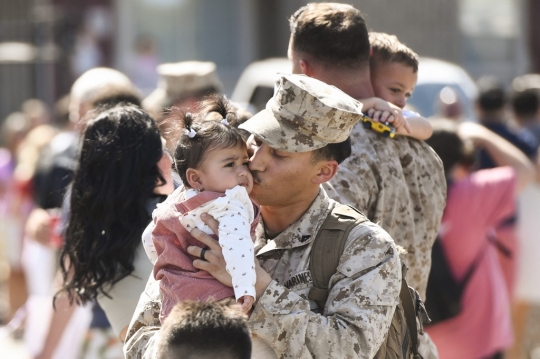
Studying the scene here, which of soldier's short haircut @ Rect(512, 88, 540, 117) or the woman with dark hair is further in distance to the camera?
soldier's short haircut @ Rect(512, 88, 540, 117)

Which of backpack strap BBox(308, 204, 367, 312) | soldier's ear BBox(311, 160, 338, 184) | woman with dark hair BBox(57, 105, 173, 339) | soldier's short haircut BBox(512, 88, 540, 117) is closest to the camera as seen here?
backpack strap BBox(308, 204, 367, 312)

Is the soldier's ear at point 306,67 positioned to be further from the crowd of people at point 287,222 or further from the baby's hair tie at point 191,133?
the baby's hair tie at point 191,133

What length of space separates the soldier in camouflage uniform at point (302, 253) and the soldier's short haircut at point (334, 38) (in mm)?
567

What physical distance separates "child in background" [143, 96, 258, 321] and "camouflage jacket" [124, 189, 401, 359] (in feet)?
0.32

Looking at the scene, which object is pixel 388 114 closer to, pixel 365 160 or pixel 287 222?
pixel 365 160

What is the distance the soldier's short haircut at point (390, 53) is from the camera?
11.4 ft

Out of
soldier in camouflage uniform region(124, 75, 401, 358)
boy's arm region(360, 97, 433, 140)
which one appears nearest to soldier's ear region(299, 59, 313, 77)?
boy's arm region(360, 97, 433, 140)

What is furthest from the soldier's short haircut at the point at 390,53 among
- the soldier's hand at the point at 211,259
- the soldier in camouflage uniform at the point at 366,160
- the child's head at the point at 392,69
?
the soldier's hand at the point at 211,259

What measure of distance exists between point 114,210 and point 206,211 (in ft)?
2.92

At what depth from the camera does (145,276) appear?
133 inches

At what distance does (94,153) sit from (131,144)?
141 millimetres

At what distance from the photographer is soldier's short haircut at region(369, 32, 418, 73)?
3.46 m

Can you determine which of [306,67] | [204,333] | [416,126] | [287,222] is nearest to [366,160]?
[416,126]

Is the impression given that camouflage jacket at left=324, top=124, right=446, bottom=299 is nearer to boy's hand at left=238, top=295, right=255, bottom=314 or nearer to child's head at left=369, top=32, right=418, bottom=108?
child's head at left=369, top=32, right=418, bottom=108
